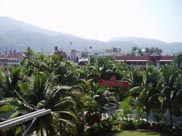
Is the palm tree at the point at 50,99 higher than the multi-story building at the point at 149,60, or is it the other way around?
the palm tree at the point at 50,99

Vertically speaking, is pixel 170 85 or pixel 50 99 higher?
pixel 50 99

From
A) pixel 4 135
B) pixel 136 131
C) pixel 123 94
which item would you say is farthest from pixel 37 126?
pixel 123 94

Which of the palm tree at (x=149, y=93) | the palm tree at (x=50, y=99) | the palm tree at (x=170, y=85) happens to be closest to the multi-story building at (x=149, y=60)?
the palm tree at (x=149, y=93)

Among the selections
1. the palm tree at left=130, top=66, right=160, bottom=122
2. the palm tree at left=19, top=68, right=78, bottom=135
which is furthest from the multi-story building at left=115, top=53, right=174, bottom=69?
the palm tree at left=19, top=68, right=78, bottom=135

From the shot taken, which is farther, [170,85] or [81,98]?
[170,85]

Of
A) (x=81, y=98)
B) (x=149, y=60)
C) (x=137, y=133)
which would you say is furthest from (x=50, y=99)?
(x=149, y=60)

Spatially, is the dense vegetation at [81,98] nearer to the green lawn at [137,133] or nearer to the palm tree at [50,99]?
the palm tree at [50,99]

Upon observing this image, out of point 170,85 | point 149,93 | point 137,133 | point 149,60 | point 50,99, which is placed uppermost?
point 50,99

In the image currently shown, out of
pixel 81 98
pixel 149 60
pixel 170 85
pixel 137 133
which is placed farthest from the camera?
pixel 149 60

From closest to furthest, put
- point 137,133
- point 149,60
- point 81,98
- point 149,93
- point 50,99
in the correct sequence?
point 50,99, point 81,98, point 137,133, point 149,93, point 149,60

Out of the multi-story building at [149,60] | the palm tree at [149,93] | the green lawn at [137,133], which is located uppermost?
the palm tree at [149,93]

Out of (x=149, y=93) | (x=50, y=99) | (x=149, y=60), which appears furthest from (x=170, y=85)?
(x=149, y=60)

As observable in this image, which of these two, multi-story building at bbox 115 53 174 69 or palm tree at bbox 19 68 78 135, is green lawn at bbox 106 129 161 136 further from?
multi-story building at bbox 115 53 174 69

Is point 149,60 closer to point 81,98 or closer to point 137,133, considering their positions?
point 137,133
